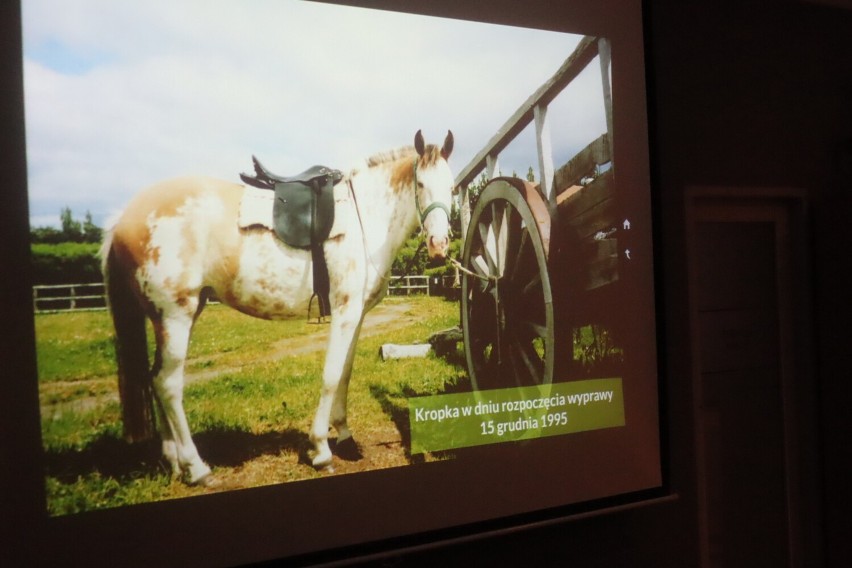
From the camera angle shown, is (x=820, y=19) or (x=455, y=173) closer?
(x=455, y=173)

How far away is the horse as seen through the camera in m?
1.56

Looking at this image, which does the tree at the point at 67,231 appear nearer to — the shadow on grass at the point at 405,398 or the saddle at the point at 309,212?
the saddle at the point at 309,212

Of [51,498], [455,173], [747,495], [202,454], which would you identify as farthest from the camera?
[747,495]

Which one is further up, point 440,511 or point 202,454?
point 202,454

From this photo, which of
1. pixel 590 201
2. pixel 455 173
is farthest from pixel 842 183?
pixel 455 173

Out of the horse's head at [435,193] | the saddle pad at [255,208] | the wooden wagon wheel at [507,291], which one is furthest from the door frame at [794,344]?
the saddle pad at [255,208]

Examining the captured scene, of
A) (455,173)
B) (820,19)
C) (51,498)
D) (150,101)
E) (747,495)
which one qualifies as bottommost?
(747,495)

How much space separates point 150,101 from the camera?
5.08ft

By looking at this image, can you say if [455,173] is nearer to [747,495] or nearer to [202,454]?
[202,454]

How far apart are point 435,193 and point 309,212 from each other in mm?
431

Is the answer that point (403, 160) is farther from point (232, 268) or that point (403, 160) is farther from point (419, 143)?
point (232, 268)

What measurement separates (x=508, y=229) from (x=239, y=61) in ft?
3.41

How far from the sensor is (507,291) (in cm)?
201

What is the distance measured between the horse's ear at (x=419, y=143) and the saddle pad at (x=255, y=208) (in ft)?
1.63
